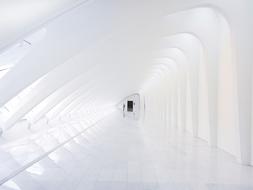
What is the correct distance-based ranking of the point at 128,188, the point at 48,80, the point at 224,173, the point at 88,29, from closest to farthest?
the point at 128,188, the point at 224,173, the point at 88,29, the point at 48,80

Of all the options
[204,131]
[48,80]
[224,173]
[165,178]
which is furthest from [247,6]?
[48,80]

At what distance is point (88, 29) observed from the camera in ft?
35.9

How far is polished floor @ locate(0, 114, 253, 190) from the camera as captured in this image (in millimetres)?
6965

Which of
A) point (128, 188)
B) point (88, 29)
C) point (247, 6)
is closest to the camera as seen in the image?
point (128, 188)

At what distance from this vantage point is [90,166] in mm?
8875

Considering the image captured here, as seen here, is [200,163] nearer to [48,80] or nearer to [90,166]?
[90,166]

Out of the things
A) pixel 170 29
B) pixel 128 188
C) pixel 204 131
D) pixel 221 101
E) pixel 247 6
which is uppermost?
pixel 170 29

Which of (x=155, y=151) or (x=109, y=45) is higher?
(x=109, y=45)

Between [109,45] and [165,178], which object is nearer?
[165,178]

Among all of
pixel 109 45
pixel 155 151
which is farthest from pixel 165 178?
pixel 109 45

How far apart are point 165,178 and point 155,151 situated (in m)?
4.16

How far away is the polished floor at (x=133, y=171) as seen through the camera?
6965 millimetres

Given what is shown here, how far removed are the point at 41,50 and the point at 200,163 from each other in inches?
236

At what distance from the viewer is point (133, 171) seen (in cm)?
827
